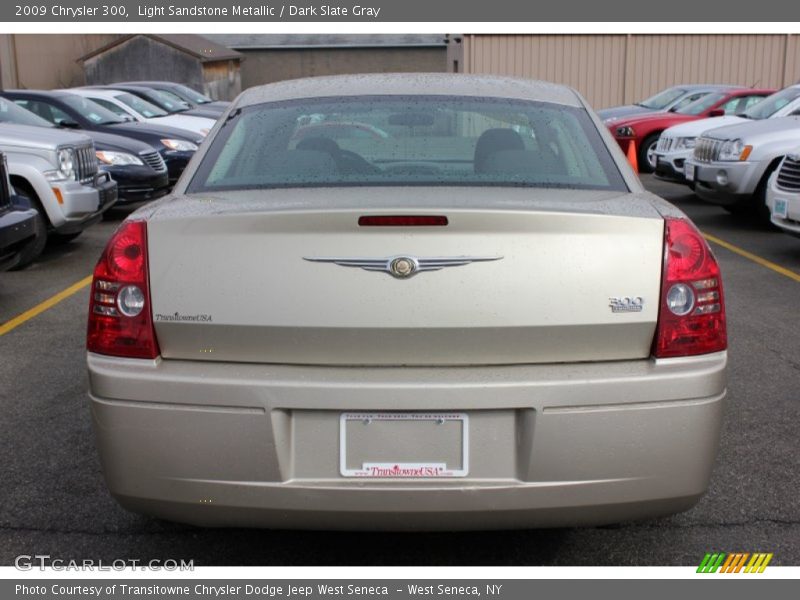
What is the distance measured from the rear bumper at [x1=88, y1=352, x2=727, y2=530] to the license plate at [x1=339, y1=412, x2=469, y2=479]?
3cm

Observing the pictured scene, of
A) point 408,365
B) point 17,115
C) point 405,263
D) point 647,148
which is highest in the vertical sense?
point 405,263

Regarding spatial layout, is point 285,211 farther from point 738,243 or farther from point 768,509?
point 738,243

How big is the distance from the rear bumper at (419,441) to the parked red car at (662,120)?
51.2 feet

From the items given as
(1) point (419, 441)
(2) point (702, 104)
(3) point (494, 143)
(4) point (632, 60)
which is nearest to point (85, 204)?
(3) point (494, 143)

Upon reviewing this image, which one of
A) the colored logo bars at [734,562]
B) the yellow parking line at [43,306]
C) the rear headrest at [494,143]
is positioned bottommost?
the yellow parking line at [43,306]

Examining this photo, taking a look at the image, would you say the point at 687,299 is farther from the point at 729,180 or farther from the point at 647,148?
the point at 647,148

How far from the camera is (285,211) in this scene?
3074mm

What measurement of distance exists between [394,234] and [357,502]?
76 cm

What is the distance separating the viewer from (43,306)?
780 centimetres

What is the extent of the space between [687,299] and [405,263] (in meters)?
0.86

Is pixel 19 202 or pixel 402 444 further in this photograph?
pixel 19 202

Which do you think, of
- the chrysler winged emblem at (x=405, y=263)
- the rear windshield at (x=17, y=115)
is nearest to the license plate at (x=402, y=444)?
the chrysler winged emblem at (x=405, y=263)

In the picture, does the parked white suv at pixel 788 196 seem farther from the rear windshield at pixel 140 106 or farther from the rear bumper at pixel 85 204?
the rear windshield at pixel 140 106

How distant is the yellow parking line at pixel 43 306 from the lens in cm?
716
